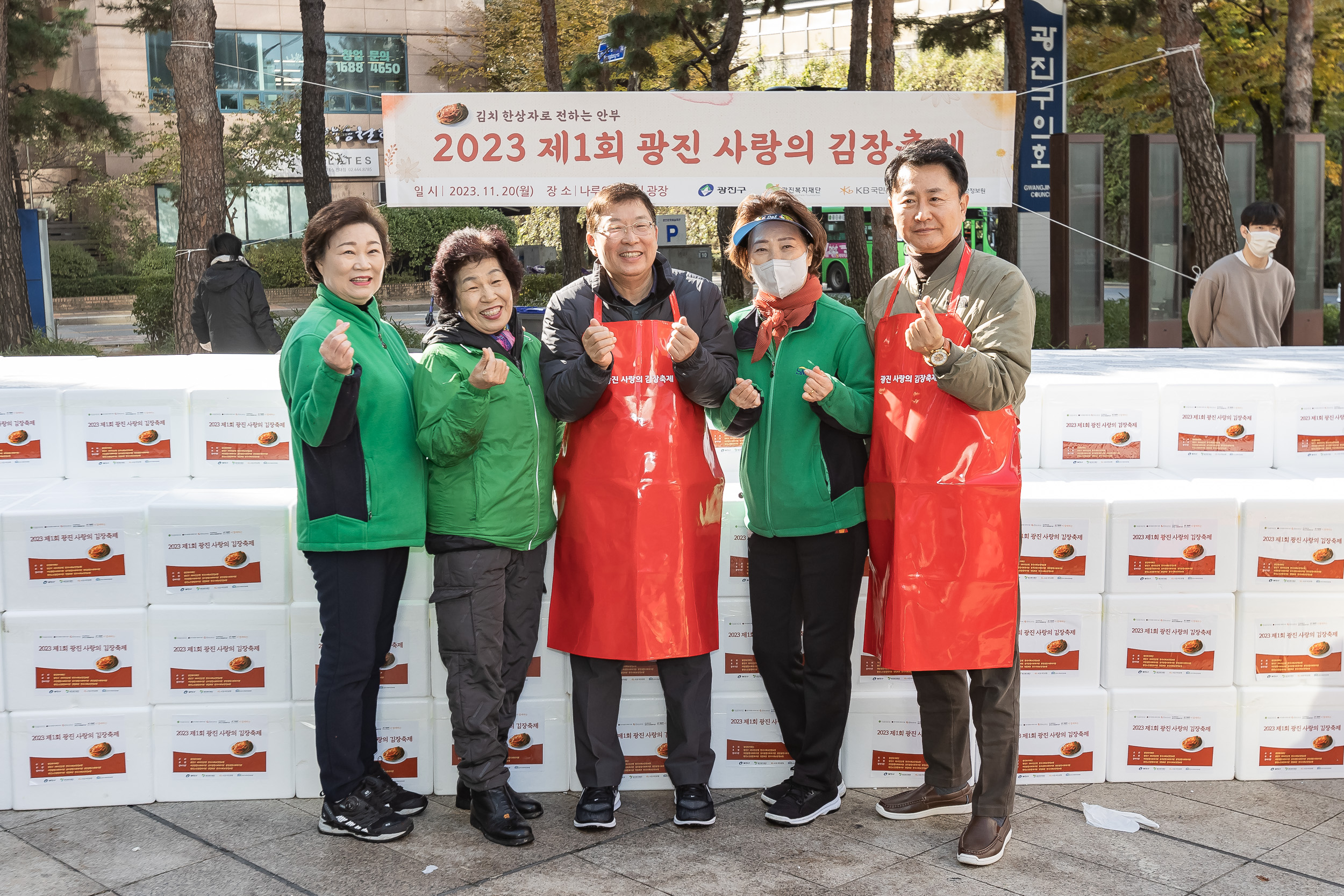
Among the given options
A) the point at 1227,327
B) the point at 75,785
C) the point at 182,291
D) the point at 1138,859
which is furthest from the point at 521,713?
the point at 182,291

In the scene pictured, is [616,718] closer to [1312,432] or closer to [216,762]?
[216,762]

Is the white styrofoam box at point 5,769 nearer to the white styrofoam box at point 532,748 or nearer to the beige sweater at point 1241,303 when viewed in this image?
the white styrofoam box at point 532,748

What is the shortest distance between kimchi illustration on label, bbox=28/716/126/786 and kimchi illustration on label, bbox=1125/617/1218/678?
332cm

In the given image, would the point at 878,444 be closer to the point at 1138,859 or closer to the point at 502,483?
the point at 502,483

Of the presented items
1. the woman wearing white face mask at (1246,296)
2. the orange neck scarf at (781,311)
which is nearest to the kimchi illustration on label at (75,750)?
the orange neck scarf at (781,311)

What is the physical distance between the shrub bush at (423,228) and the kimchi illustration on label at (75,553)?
26.9 m

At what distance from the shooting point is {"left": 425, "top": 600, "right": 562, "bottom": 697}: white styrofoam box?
3.99 m

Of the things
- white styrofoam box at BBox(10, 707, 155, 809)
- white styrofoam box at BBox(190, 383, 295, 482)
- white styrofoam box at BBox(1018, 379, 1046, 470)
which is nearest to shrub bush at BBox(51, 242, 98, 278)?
white styrofoam box at BBox(190, 383, 295, 482)

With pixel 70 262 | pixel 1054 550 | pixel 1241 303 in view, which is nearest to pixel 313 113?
pixel 1241 303

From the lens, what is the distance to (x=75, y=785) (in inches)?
155

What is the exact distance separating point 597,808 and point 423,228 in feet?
95.3

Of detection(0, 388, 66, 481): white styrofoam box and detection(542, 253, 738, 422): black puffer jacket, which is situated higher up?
detection(542, 253, 738, 422): black puffer jacket

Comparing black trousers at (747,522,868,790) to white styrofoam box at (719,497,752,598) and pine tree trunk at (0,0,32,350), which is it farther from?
pine tree trunk at (0,0,32,350)

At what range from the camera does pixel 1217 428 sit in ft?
14.4
